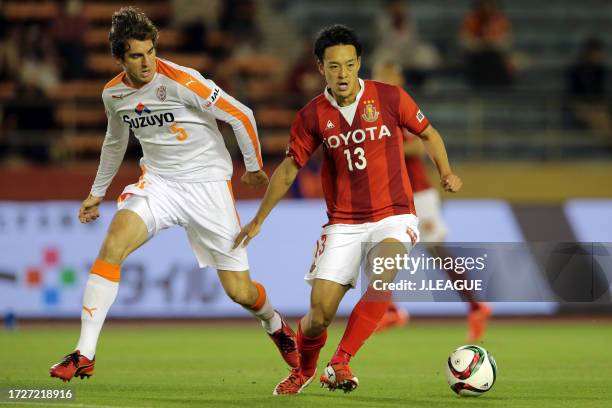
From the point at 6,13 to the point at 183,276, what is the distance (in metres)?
6.35

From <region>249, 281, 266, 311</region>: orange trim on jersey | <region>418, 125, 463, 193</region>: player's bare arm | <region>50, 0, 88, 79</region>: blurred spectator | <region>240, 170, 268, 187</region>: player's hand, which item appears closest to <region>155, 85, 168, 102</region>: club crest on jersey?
<region>240, 170, 268, 187</region>: player's hand

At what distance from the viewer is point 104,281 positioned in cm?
742

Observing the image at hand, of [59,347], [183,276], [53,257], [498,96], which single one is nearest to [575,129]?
[498,96]

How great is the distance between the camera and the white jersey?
7711mm

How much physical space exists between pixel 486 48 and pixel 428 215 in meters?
6.46

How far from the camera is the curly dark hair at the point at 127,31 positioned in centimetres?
743

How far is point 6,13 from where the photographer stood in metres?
18.1

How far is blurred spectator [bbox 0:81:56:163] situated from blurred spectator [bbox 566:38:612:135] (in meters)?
7.00

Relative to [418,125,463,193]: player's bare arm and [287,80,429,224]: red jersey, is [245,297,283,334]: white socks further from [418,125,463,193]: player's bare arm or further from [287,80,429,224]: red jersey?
[418,125,463,193]: player's bare arm

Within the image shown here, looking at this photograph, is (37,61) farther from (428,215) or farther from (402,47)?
(428,215)

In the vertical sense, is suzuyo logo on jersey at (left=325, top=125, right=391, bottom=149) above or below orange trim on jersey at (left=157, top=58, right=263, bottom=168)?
below

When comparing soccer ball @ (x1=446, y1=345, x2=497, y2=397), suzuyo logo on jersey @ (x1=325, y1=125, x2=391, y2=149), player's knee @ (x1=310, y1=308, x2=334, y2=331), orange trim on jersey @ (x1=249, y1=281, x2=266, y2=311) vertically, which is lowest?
soccer ball @ (x1=446, y1=345, x2=497, y2=397)

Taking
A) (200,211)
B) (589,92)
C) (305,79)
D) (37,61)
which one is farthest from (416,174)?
(37,61)

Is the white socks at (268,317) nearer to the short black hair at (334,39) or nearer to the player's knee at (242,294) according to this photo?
the player's knee at (242,294)
